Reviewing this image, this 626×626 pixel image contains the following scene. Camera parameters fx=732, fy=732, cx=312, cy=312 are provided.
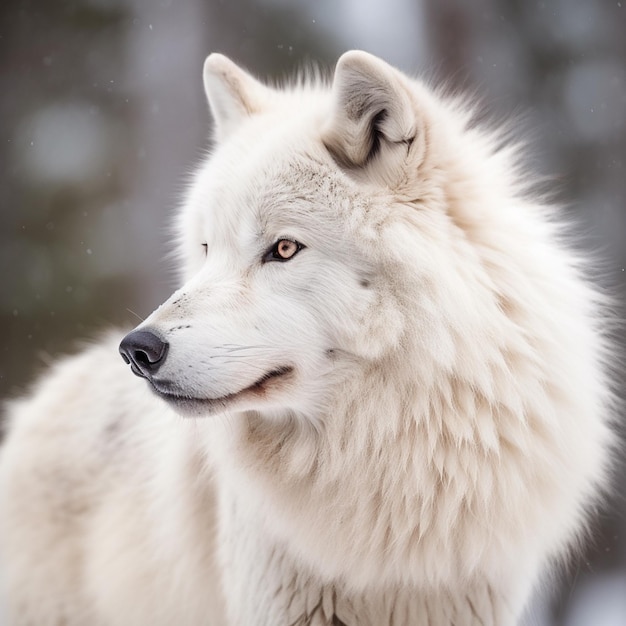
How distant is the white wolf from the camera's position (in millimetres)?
2146

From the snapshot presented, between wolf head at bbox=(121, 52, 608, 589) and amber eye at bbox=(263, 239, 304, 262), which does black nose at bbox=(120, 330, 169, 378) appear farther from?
amber eye at bbox=(263, 239, 304, 262)

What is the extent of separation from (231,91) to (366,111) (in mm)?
784

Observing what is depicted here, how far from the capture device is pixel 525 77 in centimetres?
723

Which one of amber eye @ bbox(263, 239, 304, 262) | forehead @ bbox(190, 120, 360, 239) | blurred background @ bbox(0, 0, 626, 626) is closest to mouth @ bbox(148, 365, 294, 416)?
amber eye @ bbox(263, 239, 304, 262)

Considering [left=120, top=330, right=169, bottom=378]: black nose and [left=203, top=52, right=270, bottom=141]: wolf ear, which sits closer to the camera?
[left=120, top=330, right=169, bottom=378]: black nose

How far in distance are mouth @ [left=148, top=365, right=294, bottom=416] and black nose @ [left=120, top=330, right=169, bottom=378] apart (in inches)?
2.5

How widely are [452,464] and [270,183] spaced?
3.41 ft

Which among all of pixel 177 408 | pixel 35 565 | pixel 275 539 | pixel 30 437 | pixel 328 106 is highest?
pixel 328 106

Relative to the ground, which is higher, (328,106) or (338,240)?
(328,106)

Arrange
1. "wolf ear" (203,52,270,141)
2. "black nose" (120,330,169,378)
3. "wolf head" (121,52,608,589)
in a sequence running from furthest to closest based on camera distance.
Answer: "wolf ear" (203,52,270,141) < "wolf head" (121,52,608,589) < "black nose" (120,330,169,378)

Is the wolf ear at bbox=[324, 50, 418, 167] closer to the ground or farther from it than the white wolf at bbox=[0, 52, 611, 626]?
farther from it

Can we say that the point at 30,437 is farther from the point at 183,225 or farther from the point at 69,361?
the point at 183,225

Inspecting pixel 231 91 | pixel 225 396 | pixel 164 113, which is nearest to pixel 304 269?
pixel 225 396

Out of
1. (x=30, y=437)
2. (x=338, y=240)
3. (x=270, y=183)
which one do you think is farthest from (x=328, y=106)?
(x=30, y=437)
